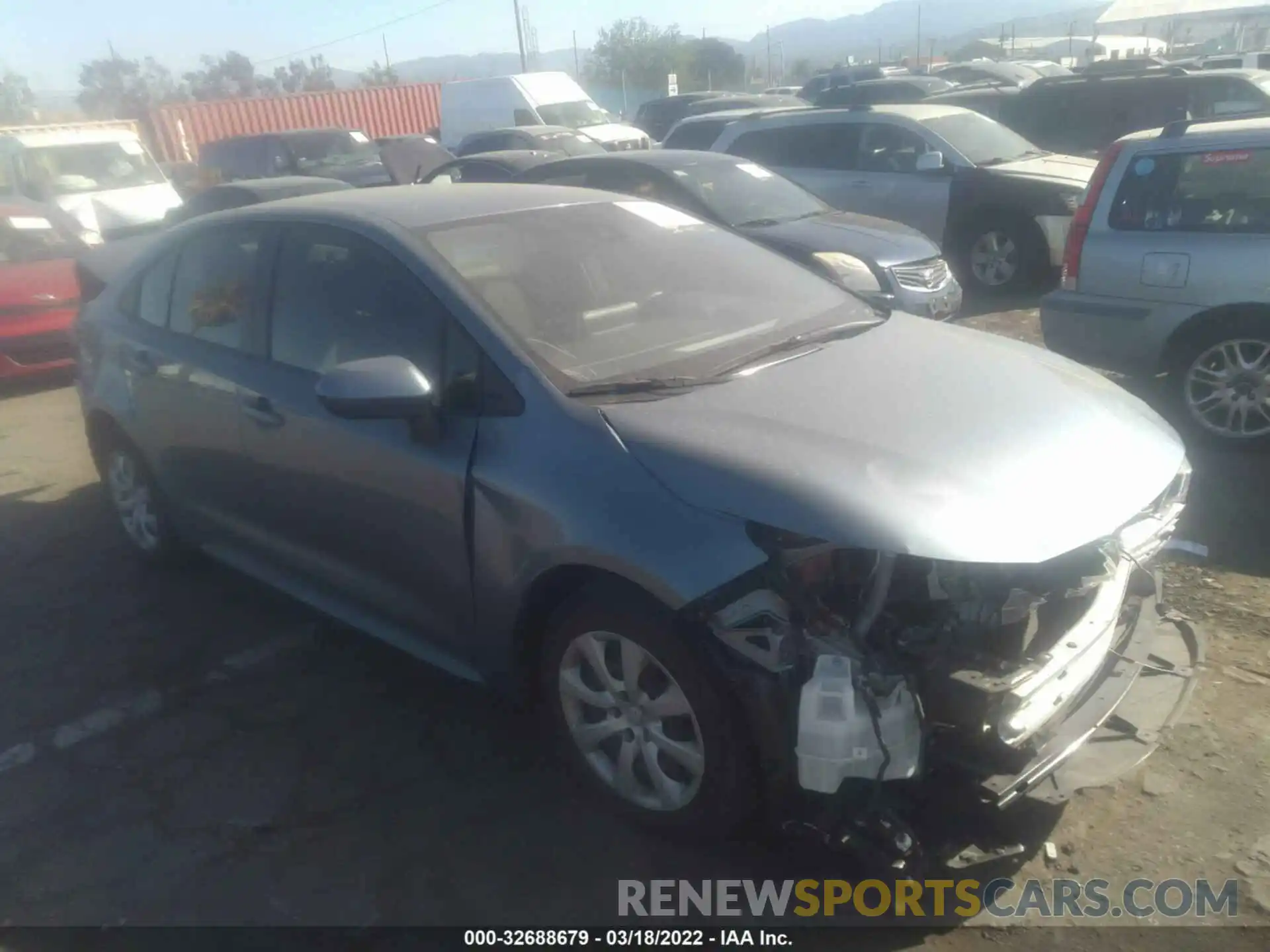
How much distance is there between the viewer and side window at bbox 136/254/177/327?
15.1 ft

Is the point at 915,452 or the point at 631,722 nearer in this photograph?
the point at 915,452

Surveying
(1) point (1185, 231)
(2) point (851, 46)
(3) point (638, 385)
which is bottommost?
(2) point (851, 46)

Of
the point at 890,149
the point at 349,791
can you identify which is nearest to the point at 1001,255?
the point at 890,149

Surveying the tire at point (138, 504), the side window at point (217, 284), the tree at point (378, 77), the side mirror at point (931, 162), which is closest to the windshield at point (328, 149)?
the side mirror at point (931, 162)

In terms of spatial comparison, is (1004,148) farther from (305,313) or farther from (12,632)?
(12,632)

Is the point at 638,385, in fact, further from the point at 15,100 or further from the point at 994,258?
the point at 15,100

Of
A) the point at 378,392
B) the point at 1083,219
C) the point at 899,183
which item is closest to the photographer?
the point at 378,392

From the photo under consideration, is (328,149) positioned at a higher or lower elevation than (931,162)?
lower

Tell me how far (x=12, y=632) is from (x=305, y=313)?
2.17 metres

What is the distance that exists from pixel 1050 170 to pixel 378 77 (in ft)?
210

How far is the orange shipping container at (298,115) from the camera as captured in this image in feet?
90.3

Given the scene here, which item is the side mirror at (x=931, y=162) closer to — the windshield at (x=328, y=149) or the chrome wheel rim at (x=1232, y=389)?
the chrome wheel rim at (x=1232, y=389)

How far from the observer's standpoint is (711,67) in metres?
48.0

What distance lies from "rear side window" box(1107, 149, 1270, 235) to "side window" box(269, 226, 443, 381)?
4196 millimetres
